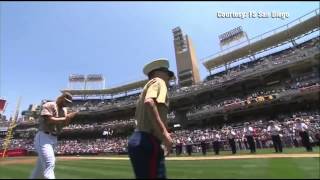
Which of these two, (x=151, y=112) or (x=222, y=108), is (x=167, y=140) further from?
(x=222, y=108)

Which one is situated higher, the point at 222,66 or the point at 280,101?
the point at 222,66

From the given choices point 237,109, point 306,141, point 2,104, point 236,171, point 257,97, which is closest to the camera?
point 236,171

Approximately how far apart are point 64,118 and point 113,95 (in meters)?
66.0

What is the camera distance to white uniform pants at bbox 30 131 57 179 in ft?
19.0

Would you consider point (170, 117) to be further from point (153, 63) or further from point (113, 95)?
point (153, 63)

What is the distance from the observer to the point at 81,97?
74312mm

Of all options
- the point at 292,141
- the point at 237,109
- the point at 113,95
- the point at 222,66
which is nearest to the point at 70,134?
the point at 113,95

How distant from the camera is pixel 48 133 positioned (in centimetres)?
618

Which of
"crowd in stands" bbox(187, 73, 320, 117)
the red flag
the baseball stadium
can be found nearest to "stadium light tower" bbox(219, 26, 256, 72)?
the baseball stadium

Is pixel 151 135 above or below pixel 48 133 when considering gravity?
below

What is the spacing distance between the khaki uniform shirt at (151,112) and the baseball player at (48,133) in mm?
2223

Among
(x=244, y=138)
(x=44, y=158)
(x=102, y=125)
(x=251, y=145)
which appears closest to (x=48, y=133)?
(x=44, y=158)

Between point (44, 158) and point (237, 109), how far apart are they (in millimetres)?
37434

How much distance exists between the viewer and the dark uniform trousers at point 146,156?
3.98 m
